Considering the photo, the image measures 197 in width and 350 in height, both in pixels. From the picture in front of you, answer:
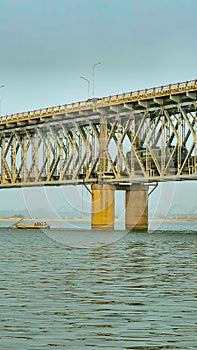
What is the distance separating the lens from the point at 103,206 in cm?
12019

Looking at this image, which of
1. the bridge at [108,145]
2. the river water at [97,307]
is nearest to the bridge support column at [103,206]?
the bridge at [108,145]

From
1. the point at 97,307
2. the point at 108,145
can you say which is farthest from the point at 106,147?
the point at 97,307

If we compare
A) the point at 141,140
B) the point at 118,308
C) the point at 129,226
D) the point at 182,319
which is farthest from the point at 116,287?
the point at 129,226

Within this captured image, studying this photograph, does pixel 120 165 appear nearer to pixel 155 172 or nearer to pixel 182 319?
pixel 155 172

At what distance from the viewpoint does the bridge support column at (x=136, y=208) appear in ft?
398

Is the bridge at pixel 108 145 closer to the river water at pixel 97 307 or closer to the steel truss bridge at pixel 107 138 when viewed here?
the steel truss bridge at pixel 107 138

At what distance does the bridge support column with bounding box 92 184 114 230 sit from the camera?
11994 centimetres

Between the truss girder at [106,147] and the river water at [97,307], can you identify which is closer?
the river water at [97,307]

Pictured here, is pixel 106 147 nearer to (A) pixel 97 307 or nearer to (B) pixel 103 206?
(B) pixel 103 206

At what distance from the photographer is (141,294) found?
94.7 ft

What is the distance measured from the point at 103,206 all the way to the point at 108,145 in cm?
831

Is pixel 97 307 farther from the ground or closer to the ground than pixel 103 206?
closer to the ground

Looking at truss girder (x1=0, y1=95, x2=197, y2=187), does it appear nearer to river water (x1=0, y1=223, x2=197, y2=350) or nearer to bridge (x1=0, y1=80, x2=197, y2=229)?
bridge (x1=0, y1=80, x2=197, y2=229)

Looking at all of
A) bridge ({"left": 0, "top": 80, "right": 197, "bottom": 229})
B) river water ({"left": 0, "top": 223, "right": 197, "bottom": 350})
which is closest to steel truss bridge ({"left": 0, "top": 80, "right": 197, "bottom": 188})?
bridge ({"left": 0, "top": 80, "right": 197, "bottom": 229})
